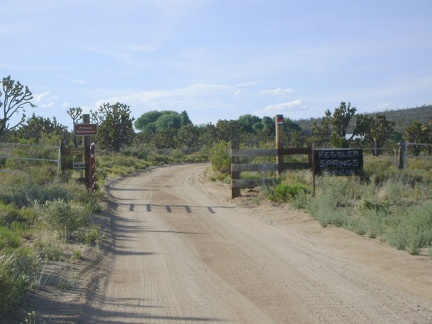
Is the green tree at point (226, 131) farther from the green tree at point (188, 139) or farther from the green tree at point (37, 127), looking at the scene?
the green tree at point (37, 127)

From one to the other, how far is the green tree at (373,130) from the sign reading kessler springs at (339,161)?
21.4 metres

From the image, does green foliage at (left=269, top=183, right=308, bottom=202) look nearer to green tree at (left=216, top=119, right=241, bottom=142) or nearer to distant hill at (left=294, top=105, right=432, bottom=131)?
distant hill at (left=294, top=105, right=432, bottom=131)

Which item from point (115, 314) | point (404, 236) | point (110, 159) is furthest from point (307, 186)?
point (110, 159)

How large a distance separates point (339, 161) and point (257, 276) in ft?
37.0

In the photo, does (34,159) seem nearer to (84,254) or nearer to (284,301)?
(84,254)

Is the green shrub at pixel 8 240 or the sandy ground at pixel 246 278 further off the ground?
the green shrub at pixel 8 240

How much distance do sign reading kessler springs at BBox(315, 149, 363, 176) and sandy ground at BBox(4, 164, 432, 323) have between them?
4.71 meters

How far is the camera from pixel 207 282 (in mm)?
8664

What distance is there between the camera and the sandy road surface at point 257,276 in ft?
23.1

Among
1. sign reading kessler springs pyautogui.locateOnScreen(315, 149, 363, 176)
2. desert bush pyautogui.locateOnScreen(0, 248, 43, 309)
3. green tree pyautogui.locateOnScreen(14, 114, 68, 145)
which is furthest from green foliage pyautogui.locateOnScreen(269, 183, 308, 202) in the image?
green tree pyautogui.locateOnScreen(14, 114, 68, 145)

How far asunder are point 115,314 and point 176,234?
6.24 meters

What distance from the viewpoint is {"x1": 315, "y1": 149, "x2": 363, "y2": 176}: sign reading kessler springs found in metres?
19.4

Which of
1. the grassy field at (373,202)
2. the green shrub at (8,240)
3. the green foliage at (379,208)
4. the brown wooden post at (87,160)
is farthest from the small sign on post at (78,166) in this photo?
the green shrub at (8,240)

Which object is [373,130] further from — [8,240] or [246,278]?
[8,240]
